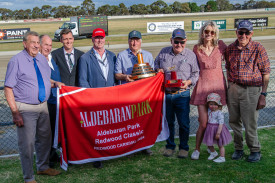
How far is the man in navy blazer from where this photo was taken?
448 centimetres

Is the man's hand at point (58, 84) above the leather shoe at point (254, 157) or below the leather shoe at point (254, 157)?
above

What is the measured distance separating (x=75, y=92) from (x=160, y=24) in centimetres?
2933

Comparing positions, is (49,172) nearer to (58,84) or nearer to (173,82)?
(58,84)

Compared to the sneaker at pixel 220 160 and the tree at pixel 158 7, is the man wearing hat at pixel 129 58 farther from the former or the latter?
the tree at pixel 158 7

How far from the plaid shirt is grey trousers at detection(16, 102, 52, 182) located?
2.87 meters

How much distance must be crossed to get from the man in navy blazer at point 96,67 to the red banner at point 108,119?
234mm

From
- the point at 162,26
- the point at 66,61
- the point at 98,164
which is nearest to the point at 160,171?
the point at 98,164

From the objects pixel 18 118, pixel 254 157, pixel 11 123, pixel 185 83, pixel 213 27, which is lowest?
pixel 254 157

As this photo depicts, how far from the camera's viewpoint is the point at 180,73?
4.57m

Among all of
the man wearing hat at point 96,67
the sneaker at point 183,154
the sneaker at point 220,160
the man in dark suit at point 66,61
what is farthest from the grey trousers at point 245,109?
the man in dark suit at point 66,61

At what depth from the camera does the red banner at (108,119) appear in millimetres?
4250

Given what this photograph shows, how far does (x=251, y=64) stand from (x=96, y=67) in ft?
7.59

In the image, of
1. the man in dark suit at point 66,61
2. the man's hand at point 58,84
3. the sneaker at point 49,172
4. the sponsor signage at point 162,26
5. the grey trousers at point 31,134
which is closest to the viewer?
the grey trousers at point 31,134

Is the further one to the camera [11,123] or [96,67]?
[11,123]
